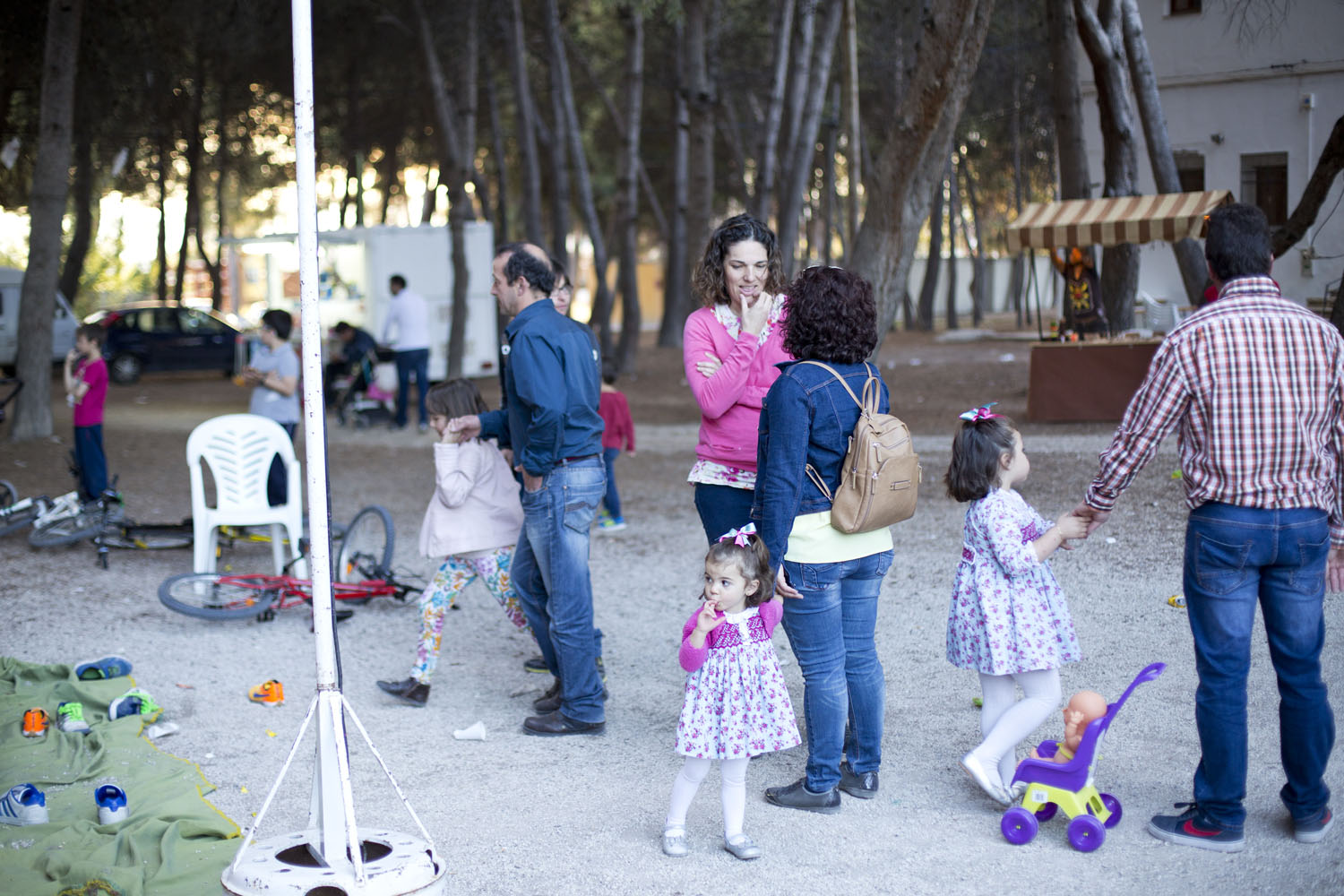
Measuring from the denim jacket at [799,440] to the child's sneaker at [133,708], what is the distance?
3039 mm

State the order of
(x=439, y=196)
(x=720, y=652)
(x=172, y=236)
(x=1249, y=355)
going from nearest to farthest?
(x=1249, y=355) → (x=720, y=652) → (x=439, y=196) → (x=172, y=236)

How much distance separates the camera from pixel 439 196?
42.8 metres

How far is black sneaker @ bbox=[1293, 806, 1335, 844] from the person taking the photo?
12.5 feet

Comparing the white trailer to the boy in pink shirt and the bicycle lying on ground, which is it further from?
the bicycle lying on ground

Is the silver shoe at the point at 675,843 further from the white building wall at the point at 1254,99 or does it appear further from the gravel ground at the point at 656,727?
the white building wall at the point at 1254,99

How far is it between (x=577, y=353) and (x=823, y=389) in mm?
1457

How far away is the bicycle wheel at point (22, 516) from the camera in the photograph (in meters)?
9.09

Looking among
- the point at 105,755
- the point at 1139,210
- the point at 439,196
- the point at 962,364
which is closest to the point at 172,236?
the point at 439,196

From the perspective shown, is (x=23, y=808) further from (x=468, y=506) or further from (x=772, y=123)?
(x=772, y=123)

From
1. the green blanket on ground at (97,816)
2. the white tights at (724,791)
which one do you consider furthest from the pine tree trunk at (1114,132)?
the green blanket on ground at (97,816)

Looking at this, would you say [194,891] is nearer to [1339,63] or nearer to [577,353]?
[577,353]

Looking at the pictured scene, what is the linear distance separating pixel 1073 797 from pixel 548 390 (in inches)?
94.2

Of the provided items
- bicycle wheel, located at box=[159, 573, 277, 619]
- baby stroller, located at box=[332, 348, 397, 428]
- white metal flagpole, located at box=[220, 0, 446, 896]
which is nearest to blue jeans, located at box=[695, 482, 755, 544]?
white metal flagpole, located at box=[220, 0, 446, 896]

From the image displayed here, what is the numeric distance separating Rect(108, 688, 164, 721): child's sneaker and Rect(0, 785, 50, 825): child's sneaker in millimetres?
1036
